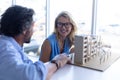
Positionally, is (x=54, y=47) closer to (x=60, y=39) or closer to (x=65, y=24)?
(x=60, y=39)

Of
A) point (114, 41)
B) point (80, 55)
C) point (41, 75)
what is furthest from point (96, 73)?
point (114, 41)

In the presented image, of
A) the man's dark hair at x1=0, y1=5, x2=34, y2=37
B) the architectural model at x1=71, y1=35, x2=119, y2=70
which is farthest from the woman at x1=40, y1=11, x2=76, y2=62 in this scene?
the man's dark hair at x1=0, y1=5, x2=34, y2=37

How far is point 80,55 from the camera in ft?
5.20

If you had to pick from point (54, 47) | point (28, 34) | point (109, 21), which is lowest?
point (54, 47)

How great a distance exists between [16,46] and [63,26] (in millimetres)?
1000

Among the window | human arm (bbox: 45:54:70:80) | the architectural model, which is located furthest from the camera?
the window

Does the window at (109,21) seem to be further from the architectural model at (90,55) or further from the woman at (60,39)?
the architectural model at (90,55)

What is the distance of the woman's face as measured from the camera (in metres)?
2.02

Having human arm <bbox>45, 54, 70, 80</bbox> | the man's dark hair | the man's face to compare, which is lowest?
human arm <bbox>45, 54, 70, 80</bbox>

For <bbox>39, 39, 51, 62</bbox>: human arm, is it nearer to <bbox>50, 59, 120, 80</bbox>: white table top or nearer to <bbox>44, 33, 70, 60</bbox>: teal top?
<bbox>44, 33, 70, 60</bbox>: teal top

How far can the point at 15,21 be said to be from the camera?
3.59ft

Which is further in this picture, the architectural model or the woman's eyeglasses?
the woman's eyeglasses

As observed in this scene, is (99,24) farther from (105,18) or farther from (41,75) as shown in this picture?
(41,75)

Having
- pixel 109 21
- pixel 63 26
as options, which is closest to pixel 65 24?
pixel 63 26
